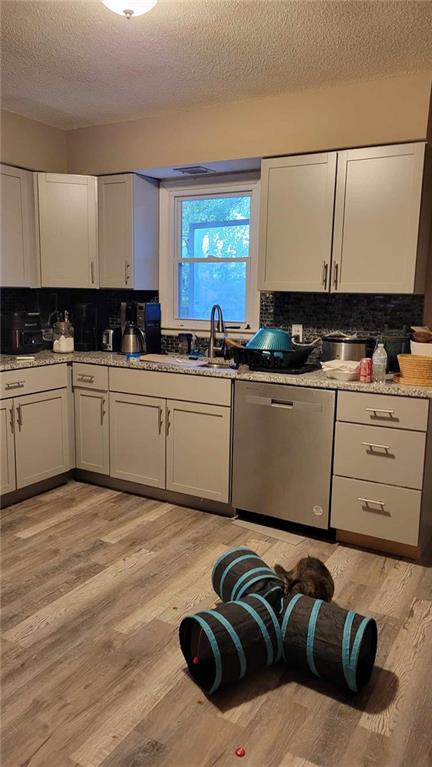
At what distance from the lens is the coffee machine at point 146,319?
4.00m

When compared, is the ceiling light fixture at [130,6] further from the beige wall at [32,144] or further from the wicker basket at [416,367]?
the wicker basket at [416,367]

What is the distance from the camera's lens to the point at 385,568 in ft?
9.16

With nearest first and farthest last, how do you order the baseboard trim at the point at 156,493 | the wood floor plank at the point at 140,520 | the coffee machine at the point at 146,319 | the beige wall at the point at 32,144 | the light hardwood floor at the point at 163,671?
the light hardwood floor at the point at 163,671 < the wood floor plank at the point at 140,520 < the baseboard trim at the point at 156,493 < the beige wall at the point at 32,144 < the coffee machine at the point at 146,319

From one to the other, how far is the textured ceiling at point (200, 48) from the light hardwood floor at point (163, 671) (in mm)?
2460

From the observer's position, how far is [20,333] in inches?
147

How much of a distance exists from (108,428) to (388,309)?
76.3 inches

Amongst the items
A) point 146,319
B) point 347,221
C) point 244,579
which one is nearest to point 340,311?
point 347,221

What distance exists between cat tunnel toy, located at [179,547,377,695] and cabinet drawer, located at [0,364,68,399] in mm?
1986

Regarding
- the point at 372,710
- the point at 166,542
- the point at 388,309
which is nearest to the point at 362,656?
the point at 372,710

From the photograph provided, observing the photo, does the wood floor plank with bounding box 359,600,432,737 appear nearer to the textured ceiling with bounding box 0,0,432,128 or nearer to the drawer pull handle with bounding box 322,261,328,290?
the drawer pull handle with bounding box 322,261,328,290

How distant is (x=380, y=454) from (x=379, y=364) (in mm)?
466

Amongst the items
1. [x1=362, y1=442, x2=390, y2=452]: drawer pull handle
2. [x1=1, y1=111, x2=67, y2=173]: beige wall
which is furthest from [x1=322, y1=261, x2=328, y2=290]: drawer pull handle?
[x1=1, y1=111, x2=67, y2=173]: beige wall

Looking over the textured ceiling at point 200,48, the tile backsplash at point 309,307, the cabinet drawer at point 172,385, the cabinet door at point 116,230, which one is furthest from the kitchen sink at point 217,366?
the textured ceiling at point 200,48

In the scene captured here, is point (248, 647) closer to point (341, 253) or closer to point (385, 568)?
point (385, 568)
